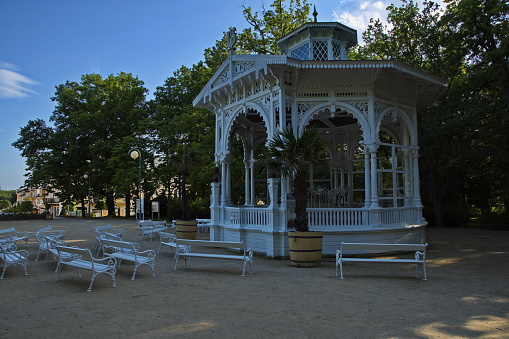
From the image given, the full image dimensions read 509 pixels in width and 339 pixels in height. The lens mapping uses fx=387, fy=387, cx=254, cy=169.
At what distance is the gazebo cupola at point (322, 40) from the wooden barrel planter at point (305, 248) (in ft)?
24.1

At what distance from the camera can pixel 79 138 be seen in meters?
37.7

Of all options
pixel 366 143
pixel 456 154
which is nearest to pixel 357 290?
pixel 366 143

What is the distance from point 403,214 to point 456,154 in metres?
11.4

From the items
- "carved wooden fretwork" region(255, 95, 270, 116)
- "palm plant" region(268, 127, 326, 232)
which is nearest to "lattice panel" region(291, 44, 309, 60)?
"carved wooden fretwork" region(255, 95, 270, 116)

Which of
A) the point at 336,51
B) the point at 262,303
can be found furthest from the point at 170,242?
the point at 336,51

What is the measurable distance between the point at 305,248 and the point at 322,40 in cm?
823

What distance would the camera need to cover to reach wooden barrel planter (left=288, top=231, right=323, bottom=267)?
949 cm

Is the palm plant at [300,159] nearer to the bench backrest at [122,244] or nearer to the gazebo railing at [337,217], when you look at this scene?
the gazebo railing at [337,217]

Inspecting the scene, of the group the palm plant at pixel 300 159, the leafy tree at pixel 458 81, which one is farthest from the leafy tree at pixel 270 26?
the palm plant at pixel 300 159

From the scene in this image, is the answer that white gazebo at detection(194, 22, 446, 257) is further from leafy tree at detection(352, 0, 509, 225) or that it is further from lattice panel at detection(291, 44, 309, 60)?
leafy tree at detection(352, 0, 509, 225)

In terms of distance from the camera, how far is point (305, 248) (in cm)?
951

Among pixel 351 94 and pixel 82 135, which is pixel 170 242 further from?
pixel 82 135

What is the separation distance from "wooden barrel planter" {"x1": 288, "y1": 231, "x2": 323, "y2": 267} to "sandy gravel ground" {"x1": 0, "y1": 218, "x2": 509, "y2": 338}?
339 mm

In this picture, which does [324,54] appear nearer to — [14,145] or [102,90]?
[102,90]
